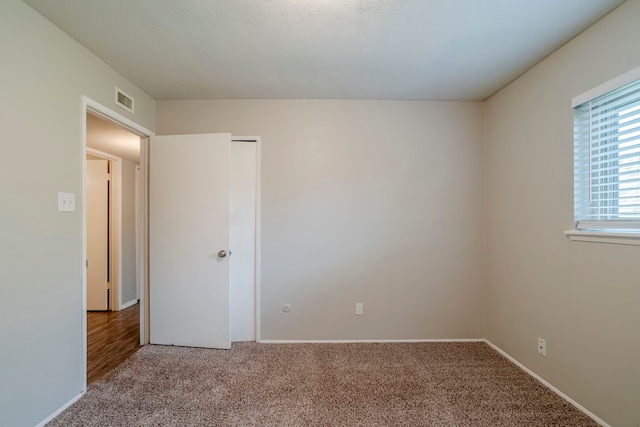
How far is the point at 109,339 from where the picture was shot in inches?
111

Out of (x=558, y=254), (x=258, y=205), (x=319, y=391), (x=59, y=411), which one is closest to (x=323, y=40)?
(x=258, y=205)

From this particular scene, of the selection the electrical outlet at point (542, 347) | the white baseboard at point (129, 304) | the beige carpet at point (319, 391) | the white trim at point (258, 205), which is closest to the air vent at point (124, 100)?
the white trim at point (258, 205)

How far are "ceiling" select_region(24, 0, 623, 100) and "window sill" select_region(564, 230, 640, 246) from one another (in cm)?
128

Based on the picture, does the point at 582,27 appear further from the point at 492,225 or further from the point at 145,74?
the point at 145,74

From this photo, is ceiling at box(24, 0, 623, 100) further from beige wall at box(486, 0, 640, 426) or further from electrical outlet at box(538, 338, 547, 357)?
electrical outlet at box(538, 338, 547, 357)

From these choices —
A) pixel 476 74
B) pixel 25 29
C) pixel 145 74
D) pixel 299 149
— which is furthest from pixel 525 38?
pixel 25 29

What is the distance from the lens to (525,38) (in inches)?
69.4

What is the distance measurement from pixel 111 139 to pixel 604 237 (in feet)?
15.0

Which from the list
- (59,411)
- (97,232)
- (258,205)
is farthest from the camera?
(97,232)

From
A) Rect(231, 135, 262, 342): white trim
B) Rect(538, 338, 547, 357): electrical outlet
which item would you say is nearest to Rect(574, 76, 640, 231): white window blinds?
Rect(538, 338, 547, 357): electrical outlet

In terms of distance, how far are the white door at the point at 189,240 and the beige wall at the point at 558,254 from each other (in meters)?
2.56

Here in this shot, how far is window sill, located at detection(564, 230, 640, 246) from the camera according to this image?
4.73 ft

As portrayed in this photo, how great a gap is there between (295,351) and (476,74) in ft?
9.48

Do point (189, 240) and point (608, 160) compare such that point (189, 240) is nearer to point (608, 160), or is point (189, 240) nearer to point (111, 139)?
point (111, 139)
